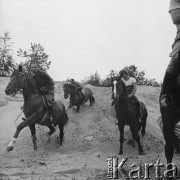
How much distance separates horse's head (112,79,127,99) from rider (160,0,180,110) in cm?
430

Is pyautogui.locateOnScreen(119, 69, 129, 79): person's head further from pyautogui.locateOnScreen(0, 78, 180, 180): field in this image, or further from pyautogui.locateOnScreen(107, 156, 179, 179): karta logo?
pyautogui.locateOnScreen(107, 156, 179, 179): karta logo

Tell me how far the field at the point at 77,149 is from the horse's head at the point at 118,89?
1932mm

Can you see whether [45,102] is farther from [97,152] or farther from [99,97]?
[99,97]

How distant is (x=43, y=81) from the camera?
13617 millimetres

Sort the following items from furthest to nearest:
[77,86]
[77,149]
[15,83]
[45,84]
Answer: [77,86] < [77,149] < [45,84] < [15,83]

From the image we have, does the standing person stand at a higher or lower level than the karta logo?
higher

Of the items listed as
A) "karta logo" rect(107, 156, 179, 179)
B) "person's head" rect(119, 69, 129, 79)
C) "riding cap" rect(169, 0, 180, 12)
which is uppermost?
"riding cap" rect(169, 0, 180, 12)

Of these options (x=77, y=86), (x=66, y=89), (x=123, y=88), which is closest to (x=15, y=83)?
(x=123, y=88)

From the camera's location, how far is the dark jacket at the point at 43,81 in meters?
13.5

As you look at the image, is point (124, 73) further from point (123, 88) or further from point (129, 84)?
point (123, 88)

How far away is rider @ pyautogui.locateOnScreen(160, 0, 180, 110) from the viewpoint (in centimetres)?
745

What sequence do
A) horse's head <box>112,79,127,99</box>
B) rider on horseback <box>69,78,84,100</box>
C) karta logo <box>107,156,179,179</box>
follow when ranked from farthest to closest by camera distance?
rider on horseback <box>69,78,84,100</box>, horse's head <box>112,79,127,99</box>, karta logo <box>107,156,179,179</box>

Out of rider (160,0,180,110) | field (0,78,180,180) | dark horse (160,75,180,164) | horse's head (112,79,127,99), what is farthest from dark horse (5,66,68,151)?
rider (160,0,180,110)

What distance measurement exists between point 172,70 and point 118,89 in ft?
15.6
